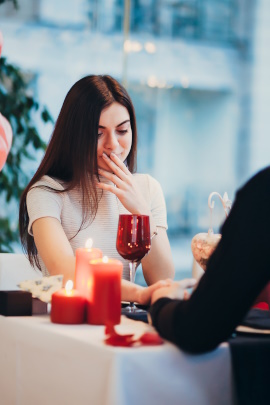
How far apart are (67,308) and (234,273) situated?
392mm

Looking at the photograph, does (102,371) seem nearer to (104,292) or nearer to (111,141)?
(104,292)

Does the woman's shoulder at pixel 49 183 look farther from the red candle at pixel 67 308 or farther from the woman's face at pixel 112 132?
the red candle at pixel 67 308

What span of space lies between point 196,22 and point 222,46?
240mm

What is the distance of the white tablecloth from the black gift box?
0.08 meters

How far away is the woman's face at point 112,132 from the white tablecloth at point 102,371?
32.9 inches

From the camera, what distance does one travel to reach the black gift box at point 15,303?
151 cm

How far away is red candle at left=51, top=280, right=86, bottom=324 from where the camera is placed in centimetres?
141

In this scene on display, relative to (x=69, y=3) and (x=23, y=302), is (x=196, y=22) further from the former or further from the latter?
(x=23, y=302)

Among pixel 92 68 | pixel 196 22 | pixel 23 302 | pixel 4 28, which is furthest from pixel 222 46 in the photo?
pixel 23 302

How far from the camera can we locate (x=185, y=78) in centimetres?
489

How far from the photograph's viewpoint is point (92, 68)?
Answer: 4707 mm

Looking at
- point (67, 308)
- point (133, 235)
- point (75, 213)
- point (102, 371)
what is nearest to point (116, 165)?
point (75, 213)

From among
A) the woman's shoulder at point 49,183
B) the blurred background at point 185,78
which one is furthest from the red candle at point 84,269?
the blurred background at point 185,78

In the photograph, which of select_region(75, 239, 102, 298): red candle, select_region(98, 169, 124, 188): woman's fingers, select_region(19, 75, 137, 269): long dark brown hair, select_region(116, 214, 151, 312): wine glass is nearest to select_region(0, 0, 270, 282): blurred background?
select_region(19, 75, 137, 269): long dark brown hair
